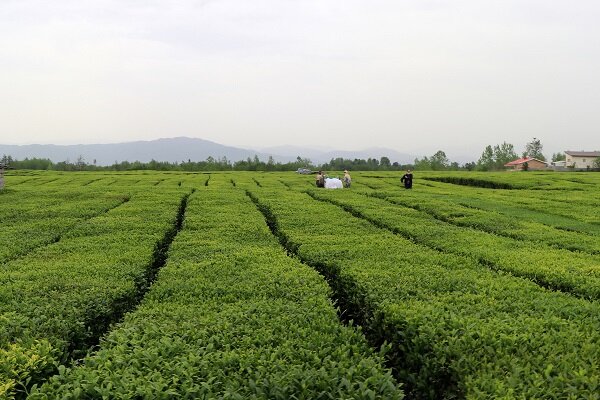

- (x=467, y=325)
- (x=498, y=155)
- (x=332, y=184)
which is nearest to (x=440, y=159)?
(x=498, y=155)

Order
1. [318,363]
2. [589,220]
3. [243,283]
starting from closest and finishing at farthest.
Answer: [318,363]
[243,283]
[589,220]

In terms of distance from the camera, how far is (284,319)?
681 centimetres

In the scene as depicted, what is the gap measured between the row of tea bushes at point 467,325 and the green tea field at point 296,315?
0.02 m

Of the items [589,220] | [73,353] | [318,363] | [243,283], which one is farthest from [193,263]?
[589,220]

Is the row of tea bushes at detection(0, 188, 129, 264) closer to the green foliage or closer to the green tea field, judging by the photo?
the green tea field

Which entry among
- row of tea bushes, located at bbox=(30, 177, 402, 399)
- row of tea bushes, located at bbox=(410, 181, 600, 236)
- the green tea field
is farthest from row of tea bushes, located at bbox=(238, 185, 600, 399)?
row of tea bushes, located at bbox=(410, 181, 600, 236)

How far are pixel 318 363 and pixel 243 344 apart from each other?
1036 millimetres

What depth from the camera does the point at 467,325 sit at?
→ 6367mm

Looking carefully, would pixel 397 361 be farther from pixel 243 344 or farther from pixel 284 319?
pixel 243 344

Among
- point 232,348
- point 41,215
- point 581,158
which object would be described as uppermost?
point 581,158

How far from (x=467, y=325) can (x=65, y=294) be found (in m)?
6.15

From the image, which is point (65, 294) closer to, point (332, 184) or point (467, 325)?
point (467, 325)

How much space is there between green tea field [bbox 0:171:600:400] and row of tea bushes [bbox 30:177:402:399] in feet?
0.08

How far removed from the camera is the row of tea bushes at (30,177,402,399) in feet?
16.4
